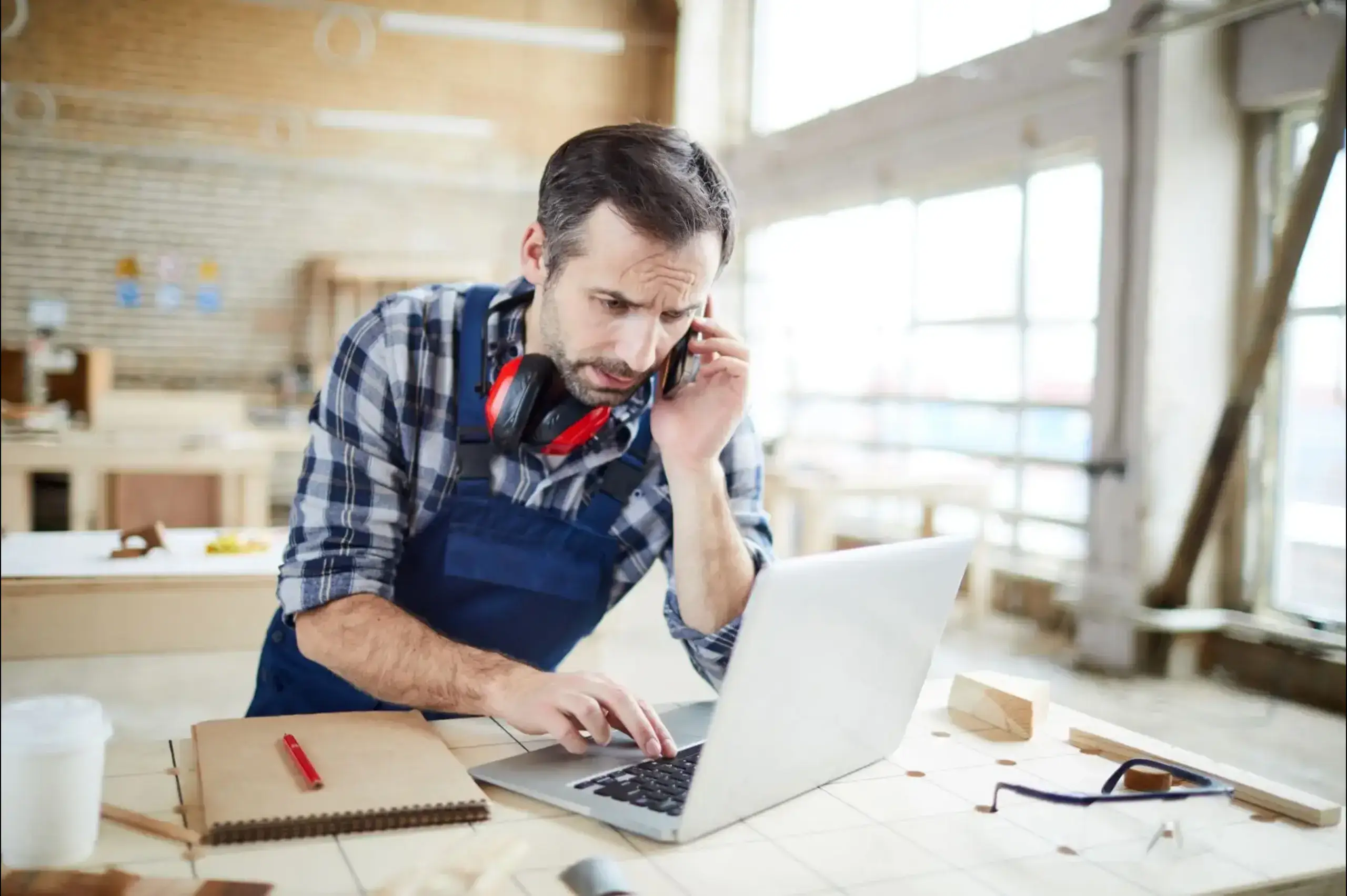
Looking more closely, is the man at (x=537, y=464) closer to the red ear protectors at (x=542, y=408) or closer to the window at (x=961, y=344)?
the red ear protectors at (x=542, y=408)

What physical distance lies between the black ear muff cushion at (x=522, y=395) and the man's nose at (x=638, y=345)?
11cm

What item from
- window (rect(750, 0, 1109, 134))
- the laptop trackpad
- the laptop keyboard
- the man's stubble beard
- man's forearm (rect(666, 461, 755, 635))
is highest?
window (rect(750, 0, 1109, 134))

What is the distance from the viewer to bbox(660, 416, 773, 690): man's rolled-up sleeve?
1.66 m

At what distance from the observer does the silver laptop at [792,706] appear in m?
0.99

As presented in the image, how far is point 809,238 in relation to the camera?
776 cm

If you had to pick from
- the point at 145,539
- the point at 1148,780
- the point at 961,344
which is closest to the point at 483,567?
the point at 1148,780

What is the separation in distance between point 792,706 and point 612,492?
626mm

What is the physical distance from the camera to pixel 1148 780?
1.23 metres

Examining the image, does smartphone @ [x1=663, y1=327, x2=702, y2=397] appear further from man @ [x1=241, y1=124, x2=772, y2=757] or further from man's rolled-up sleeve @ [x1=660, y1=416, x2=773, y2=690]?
man's rolled-up sleeve @ [x1=660, y1=416, x2=773, y2=690]

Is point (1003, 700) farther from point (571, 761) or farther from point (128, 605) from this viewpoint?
point (128, 605)

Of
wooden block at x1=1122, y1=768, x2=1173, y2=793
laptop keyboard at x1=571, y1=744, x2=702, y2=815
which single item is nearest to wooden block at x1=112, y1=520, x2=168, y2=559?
laptop keyboard at x1=571, y1=744, x2=702, y2=815

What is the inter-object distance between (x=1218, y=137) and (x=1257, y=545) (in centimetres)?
169

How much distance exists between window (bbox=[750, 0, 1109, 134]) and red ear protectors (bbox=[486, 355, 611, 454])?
4444 millimetres

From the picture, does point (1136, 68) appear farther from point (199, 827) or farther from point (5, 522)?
point (5, 522)
